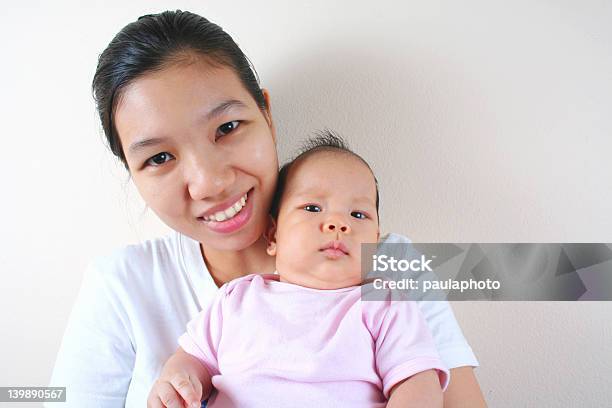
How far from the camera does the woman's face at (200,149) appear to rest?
1.10 m

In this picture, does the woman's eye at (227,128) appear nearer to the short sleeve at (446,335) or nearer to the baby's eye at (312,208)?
the baby's eye at (312,208)

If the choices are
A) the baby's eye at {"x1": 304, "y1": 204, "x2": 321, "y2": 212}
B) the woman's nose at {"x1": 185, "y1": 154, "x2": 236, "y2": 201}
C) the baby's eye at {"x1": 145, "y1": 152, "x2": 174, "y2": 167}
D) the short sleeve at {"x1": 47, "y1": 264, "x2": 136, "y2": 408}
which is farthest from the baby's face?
the short sleeve at {"x1": 47, "y1": 264, "x2": 136, "y2": 408}

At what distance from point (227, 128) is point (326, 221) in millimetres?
264

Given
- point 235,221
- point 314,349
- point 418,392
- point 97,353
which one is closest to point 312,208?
point 235,221

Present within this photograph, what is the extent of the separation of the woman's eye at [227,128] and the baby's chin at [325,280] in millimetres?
298

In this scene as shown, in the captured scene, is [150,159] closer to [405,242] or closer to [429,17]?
[405,242]

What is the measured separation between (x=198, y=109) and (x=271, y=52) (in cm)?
44

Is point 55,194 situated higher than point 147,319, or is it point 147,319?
point 55,194

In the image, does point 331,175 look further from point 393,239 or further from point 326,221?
point 393,239

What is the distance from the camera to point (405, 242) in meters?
1.31

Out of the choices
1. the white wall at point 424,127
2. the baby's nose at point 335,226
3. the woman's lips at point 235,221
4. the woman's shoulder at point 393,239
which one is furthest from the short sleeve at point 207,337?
the white wall at point 424,127

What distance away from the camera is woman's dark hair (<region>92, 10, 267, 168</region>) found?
3.67 feet

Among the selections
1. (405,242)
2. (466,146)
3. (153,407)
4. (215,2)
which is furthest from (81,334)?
(466,146)

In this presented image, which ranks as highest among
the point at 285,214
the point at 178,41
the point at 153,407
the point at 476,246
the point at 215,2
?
the point at 215,2
